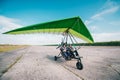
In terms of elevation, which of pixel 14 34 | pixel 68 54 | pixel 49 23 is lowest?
pixel 68 54

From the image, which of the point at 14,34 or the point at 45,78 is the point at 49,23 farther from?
the point at 45,78

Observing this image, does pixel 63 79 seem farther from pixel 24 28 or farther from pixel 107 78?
pixel 24 28

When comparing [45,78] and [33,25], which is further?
[33,25]

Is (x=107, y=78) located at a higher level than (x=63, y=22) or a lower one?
lower

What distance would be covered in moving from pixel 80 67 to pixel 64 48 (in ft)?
9.56

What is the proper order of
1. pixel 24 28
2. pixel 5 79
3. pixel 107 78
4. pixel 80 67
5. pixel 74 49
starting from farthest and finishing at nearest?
pixel 74 49, pixel 24 28, pixel 80 67, pixel 107 78, pixel 5 79

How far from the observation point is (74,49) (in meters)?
7.81

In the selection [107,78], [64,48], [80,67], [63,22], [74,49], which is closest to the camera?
[107,78]

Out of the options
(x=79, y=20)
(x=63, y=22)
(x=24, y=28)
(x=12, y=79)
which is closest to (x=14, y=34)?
(x=24, y=28)

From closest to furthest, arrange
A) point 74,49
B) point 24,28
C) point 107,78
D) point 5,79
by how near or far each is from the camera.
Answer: point 5,79
point 107,78
point 24,28
point 74,49

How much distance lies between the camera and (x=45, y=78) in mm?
4543

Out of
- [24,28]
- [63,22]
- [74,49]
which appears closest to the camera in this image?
[24,28]

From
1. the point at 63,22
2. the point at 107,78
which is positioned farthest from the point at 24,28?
the point at 107,78

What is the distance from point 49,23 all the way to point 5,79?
382 centimetres
